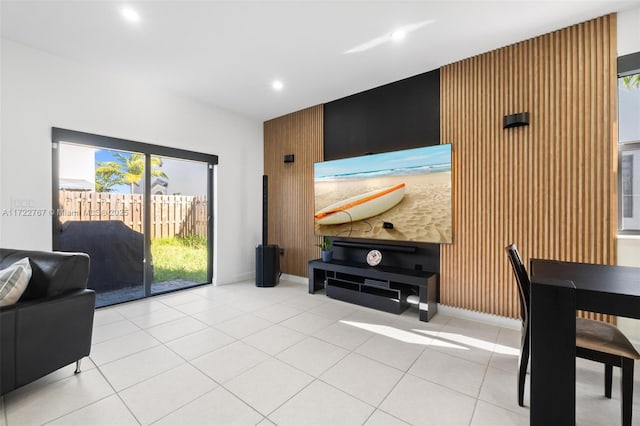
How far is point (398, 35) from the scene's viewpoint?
2.87 meters

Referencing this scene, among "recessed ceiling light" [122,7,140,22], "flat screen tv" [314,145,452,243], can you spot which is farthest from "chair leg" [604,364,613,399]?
"recessed ceiling light" [122,7,140,22]

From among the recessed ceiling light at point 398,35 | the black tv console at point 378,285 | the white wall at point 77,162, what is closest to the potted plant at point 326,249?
the black tv console at point 378,285

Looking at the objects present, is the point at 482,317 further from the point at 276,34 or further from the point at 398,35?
the point at 276,34

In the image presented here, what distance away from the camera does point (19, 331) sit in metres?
1.78

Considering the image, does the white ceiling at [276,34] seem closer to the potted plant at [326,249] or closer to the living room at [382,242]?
the living room at [382,242]

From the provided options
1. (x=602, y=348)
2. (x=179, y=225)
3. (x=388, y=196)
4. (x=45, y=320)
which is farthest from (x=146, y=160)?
(x=602, y=348)

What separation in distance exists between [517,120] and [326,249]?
2.98 meters

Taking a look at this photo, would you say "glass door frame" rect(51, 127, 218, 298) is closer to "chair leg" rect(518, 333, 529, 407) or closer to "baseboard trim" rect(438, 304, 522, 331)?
"baseboard trim" rect(438, 304, 522, 331)

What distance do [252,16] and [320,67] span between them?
1125 millimetres

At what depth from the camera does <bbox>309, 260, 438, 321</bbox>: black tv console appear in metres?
3.33

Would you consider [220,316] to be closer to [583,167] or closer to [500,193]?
[500,193]

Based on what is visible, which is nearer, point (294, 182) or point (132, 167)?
point (132, 167)

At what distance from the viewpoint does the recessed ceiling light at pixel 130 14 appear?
250 cm

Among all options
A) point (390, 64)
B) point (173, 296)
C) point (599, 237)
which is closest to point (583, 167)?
point (599, 237)
